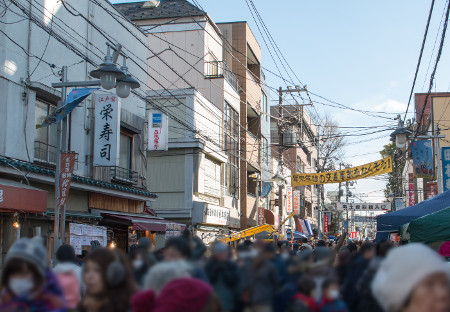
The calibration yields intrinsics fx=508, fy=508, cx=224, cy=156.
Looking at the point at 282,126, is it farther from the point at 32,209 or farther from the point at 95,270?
the point at 95,270

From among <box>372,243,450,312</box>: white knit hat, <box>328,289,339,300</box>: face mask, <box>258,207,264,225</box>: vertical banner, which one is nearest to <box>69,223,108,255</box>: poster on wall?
<box>328,289,339,300</box>: face mask

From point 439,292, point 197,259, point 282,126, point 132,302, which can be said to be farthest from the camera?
point 282,126

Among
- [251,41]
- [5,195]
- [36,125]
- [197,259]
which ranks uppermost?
[251,41]

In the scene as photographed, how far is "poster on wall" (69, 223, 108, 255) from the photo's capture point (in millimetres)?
13514

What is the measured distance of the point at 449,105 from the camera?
31969 millimetres

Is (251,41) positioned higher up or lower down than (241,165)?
higher up

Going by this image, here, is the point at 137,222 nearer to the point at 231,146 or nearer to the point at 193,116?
the point at 193,116

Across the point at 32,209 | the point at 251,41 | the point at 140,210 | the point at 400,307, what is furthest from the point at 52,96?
the point at 251,41

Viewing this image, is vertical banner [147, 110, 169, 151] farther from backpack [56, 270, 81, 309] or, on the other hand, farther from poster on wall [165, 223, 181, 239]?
backpack [56, 270, 81, 309]

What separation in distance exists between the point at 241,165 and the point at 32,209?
20.8m

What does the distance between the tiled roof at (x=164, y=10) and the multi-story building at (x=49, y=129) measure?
944 cm

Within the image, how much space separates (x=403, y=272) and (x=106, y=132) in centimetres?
1382

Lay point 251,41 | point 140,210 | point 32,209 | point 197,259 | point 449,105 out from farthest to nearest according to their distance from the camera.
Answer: point 251,41
point 449,105
point 140,210
point 32,209
point 197,259

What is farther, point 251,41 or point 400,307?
point 251,41
